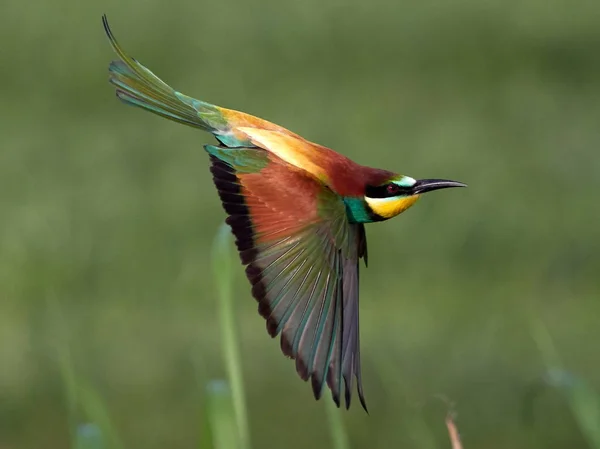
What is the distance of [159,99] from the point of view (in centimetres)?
60

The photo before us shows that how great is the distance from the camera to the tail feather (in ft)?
1.90

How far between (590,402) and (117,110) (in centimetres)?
176

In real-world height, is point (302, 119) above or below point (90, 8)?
below

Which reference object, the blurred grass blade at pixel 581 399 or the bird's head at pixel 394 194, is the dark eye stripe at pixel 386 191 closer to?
the bird's head at pixel 394 194

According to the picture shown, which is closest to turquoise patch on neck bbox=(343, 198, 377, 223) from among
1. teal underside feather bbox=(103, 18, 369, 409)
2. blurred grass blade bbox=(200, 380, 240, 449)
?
teal underside feather bbox=(103, 18, 369, 409)

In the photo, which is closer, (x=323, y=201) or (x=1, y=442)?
(x=323, y=201)

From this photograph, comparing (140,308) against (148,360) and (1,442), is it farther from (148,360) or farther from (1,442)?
(1,442)

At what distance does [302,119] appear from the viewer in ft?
7.06

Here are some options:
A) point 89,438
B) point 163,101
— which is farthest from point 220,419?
point 163,101

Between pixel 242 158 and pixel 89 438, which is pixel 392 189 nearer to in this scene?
pixel 242 158

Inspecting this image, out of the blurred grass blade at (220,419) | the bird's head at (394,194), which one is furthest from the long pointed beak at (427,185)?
the blurred grass blade at (220,419)

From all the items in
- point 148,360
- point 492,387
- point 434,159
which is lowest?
point 492,387

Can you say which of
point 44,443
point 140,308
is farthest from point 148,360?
point 44,443

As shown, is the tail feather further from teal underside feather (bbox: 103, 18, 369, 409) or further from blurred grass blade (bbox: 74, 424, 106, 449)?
blurred grass blade (bbox: 74, 424, 106, 449)
